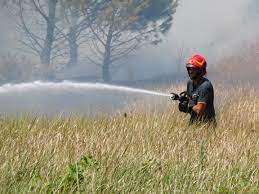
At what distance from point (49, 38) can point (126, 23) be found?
3890 millimetres

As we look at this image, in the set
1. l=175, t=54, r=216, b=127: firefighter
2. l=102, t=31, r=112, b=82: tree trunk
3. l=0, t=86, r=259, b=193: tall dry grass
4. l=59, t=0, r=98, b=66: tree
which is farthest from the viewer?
l=102, t=31, r=112, b=82: tree trunk

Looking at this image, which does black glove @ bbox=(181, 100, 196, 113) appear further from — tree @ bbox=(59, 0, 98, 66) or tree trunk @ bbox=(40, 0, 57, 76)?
tree trunk @ bbox=(40, 0, 57, 76)

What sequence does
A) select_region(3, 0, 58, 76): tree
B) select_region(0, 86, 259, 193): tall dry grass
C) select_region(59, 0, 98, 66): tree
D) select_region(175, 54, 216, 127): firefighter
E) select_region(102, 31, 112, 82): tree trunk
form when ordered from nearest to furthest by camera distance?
select_region(0, 86, 259, 193): tall dry grass → select_region(175, 54, 216, 127): firefighter → select_region(59, 0, 98, 66): tree → select_region(3, 0, 58, 76): tree → select_region(102, 31, 112, 82): tree trunk

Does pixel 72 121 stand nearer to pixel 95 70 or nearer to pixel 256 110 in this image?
pixel 256 110

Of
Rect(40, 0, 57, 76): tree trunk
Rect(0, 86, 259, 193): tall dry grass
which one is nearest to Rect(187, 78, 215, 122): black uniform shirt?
Rect(0, 86, 259, 193): tall dry grass

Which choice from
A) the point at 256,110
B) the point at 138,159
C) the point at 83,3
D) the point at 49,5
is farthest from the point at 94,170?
the point at 49,5

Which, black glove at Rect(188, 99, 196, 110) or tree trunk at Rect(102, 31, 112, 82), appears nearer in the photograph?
black glove at Rect(188, 99, 196, 110)

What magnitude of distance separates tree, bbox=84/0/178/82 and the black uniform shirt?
22.5m

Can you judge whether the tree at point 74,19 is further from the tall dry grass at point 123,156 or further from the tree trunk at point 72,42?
the tall dry grass at point 123,156

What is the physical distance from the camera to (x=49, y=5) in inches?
1203

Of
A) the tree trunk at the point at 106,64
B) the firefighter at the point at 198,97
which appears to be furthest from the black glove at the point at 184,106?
the tree trunk at the point at 106,64

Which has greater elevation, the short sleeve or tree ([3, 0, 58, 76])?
tree ([3, 0, 58, 76])

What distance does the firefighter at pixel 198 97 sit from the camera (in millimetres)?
6207

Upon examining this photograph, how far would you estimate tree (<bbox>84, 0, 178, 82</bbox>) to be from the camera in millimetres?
29469
